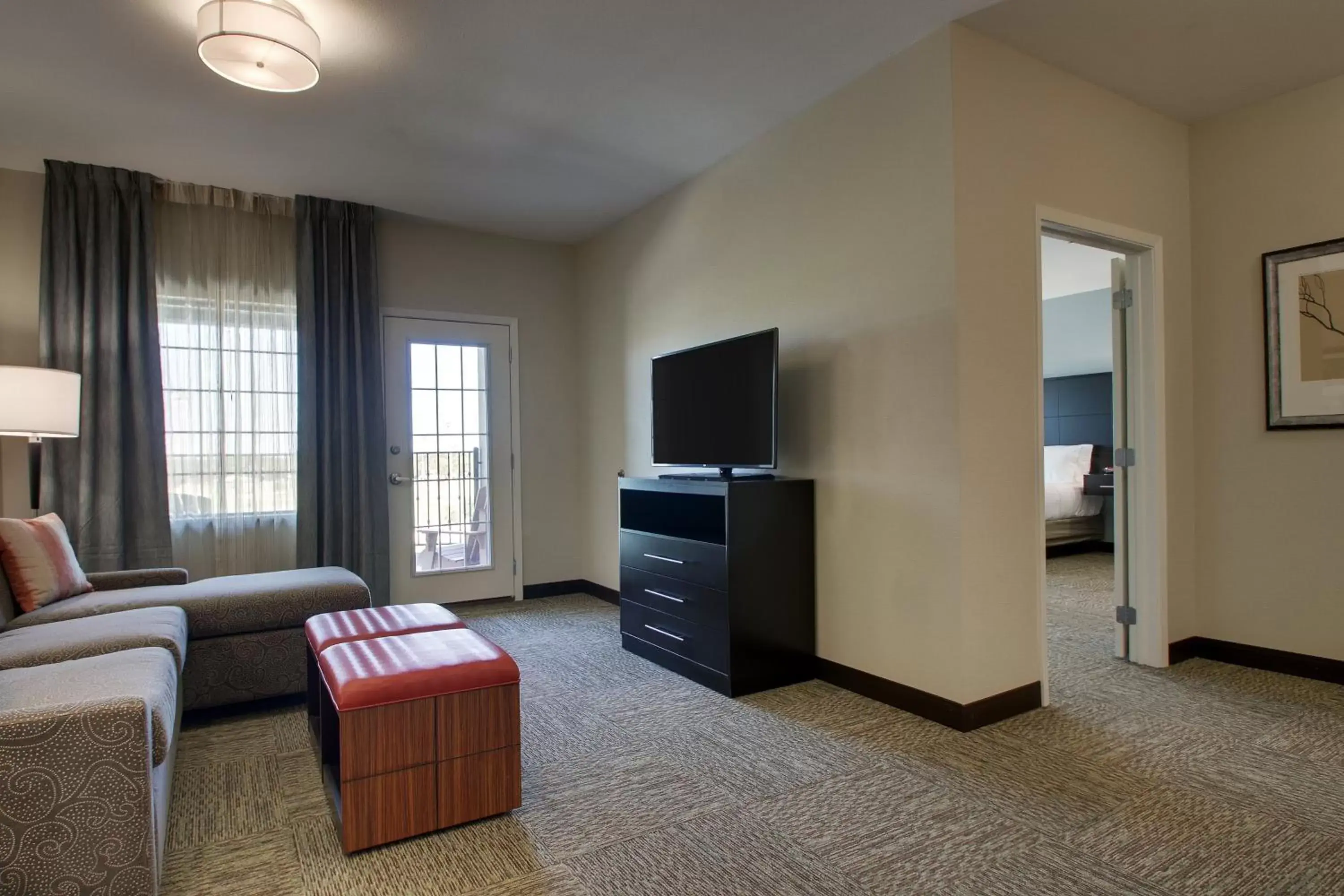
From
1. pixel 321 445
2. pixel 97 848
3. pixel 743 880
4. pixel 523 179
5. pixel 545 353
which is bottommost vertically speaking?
pixel 743 880

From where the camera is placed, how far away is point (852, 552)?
3141mm

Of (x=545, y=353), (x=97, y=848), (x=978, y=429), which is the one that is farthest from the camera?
(x=545, y=353)

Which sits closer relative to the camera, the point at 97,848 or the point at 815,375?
the point at 97,848

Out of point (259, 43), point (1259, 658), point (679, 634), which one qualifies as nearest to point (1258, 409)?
point (1259, 658)

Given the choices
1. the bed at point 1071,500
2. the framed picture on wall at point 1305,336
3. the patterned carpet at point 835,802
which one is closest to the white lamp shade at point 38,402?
the patterned carpet at point 835,802

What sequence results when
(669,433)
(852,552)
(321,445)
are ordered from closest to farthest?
(852,552)
(669,433)
(321,445)

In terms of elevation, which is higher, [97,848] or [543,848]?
[97,848]

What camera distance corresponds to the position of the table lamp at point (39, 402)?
308 cm

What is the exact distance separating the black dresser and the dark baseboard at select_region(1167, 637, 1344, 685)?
1840 millimetres

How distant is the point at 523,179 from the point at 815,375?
6.93 feet

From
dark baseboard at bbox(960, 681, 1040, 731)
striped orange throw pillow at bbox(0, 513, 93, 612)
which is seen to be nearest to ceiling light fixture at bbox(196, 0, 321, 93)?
striped orange throw pillow at bbox(0, 513, 93, 612)

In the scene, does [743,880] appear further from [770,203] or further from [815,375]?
[770,203]

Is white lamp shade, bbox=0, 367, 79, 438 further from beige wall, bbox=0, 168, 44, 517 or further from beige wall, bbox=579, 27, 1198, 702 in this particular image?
beige wall, bbox=579, 27, 1198, 702

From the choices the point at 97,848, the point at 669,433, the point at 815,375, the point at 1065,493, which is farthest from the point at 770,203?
the point at 1065,493
